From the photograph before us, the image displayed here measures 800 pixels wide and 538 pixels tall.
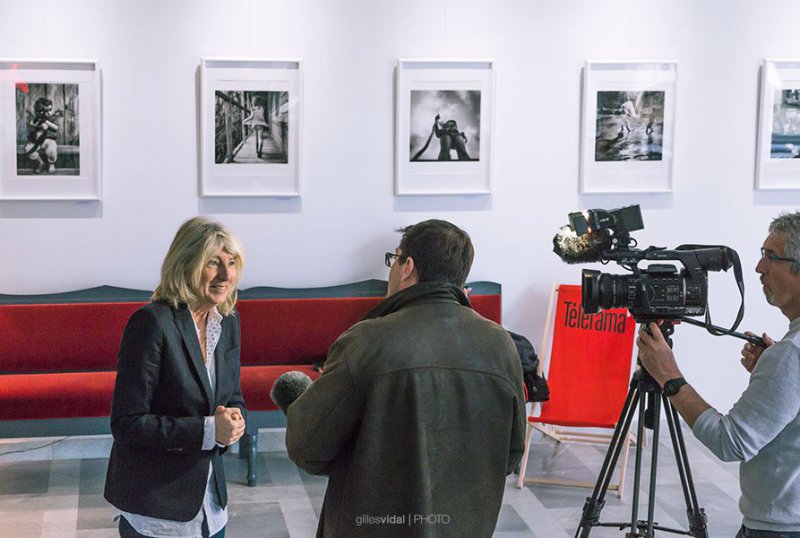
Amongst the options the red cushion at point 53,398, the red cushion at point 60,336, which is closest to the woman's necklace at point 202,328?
the red cushion at point 53,398

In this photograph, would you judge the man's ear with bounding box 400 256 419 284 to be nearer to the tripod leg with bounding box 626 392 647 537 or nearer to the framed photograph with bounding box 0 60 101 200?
the tripod leg with bounding box 626 392 647 537

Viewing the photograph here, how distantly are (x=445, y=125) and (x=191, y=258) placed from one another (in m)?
3.57

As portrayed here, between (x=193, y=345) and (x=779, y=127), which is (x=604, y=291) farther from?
(x=779, y=127)

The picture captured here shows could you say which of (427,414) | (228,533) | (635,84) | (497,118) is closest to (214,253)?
(427,414)

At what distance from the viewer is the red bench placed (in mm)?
5531

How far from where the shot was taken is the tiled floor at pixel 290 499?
500 cm

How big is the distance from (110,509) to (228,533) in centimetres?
70

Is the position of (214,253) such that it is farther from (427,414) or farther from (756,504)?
(756,504)

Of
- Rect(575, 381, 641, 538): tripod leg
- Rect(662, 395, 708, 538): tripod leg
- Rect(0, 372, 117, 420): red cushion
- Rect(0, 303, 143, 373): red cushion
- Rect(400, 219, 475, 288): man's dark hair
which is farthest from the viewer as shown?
Rect(0, 303, 143, 373): red cushion

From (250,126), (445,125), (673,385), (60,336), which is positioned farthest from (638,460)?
(60,336)

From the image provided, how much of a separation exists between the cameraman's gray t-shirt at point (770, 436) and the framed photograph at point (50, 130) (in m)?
4.37

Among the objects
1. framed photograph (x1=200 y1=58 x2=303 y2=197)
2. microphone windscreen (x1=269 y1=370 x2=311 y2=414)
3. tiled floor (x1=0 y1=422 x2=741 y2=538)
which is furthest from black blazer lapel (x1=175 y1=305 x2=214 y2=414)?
framed photograph (x1=200 y1=58 x2=303 y2=197)

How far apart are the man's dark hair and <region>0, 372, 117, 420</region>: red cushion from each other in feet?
11.6

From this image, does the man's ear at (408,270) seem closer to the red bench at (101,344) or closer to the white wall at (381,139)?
the red bench at (101,344)
